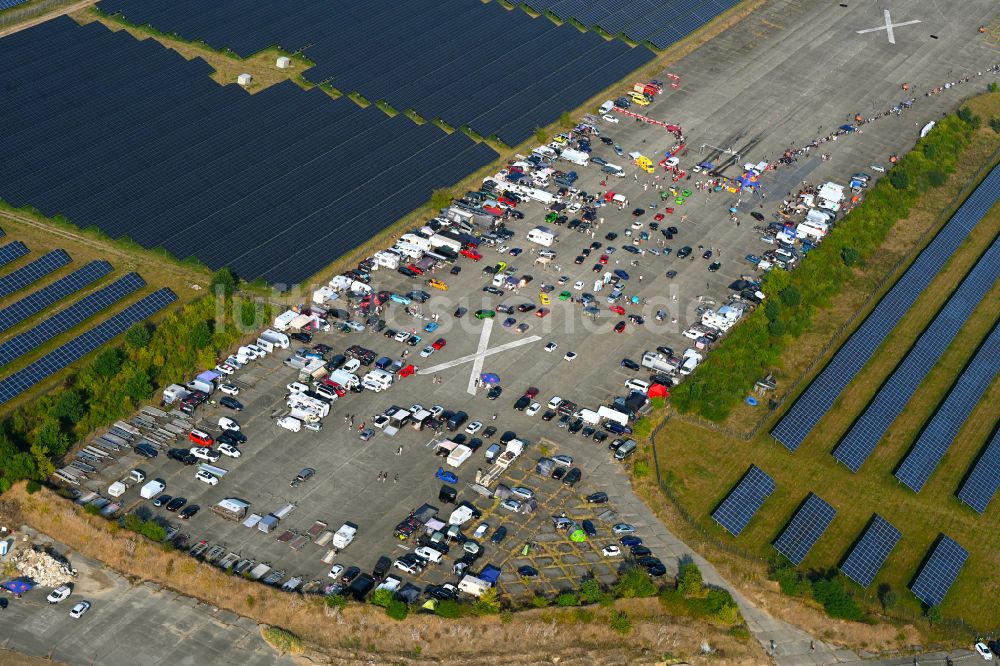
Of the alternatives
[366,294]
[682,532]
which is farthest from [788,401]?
[366,294]

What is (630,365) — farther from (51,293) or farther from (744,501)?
(51,293)

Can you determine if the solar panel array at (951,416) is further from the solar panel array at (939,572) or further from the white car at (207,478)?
the white car at (207,478)

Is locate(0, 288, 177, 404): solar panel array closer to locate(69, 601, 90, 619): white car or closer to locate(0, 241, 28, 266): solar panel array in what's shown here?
locate(0, 241, 28, 266): solar panel array

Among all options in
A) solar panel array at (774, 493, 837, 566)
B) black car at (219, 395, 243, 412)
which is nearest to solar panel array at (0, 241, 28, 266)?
black car at (219, 395, 243, 412)

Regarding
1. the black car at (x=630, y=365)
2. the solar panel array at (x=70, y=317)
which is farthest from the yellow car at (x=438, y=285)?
the solar panel array at (x=70, y=317)

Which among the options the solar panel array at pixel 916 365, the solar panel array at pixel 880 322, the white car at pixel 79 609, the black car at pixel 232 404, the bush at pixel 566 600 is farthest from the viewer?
the solar panel array at pixel 880 322
